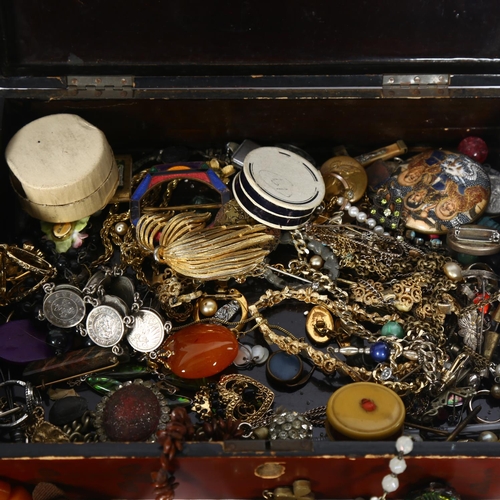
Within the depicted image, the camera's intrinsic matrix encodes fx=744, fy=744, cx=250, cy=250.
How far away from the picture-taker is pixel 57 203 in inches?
82.5

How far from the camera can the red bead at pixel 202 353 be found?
2.00 m

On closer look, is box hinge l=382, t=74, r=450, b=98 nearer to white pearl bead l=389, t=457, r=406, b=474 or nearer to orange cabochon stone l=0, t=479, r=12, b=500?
white pearl bead l=389, t=457, r=406, b=474

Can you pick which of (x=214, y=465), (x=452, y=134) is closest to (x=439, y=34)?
(x=452, y=134)

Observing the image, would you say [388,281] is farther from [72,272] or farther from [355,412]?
[72,272]

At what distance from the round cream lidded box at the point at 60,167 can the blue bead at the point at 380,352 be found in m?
0.89

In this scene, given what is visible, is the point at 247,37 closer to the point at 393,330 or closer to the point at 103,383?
the point at 393,330

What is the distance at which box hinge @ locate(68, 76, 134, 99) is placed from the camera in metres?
2.22

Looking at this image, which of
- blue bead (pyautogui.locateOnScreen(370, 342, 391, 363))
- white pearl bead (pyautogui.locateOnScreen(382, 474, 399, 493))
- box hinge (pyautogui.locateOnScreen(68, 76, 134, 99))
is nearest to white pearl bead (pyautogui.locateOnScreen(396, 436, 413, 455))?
white pearl bead (pyautogui.locateOnScreen(382, 474, 399, 493))

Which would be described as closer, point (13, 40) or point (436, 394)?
point (436, 394)

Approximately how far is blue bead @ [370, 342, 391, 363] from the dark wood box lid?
0.84 m

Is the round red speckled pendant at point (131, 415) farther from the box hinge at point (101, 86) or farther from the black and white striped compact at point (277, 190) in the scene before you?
the box hinge at point (101, 86)

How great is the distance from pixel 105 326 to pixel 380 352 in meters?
0.75

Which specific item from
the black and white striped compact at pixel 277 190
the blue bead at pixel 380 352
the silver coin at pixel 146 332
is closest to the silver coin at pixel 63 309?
the silver coin at pixel 146 332

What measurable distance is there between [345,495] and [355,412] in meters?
0.25
